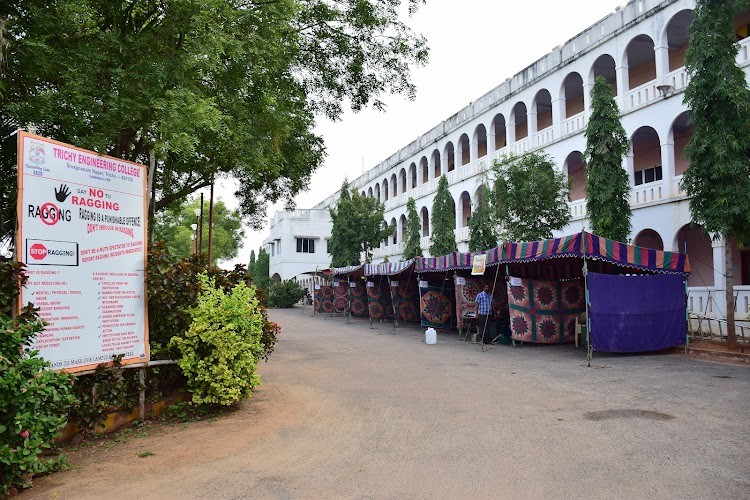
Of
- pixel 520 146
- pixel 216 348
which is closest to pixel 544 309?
pixel 216 348

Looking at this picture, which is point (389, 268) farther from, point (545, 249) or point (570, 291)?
point (545, 249)

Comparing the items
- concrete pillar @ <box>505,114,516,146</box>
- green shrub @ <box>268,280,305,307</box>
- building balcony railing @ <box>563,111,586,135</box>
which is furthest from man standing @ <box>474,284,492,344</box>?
green shrub @ <box>268,280,305,307</box>

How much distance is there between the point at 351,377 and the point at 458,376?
1.96m

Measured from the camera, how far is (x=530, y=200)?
59.1ft

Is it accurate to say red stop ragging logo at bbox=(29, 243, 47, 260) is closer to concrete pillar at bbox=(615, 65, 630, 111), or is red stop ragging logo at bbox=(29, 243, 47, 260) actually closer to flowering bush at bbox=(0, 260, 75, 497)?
flowering bush at bbox=(0, 260, 75, 497)

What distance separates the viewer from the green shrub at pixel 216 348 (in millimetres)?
6598

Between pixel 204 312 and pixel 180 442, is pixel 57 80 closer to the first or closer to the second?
pixel 204 312

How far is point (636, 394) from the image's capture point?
26.3 feet

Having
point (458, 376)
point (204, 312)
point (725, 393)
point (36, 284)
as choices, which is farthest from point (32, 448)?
point (725, 393)

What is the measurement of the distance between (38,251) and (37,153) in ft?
3.02

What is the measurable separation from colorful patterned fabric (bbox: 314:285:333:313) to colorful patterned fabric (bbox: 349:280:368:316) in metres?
4.32

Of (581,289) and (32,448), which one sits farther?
(581,289)

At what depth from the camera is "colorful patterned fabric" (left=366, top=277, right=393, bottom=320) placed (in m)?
25.1

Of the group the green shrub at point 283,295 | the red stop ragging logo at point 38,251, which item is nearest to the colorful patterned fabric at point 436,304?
the red stop ragging logo at point 38,251
